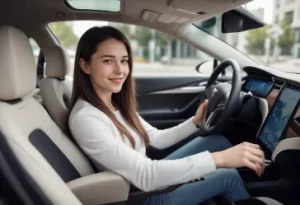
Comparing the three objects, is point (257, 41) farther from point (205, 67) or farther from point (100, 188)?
point (100, 188)

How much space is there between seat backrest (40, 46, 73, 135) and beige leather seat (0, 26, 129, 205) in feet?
0.71

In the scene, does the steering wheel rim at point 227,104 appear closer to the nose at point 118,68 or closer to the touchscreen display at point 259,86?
the touchscreen display at point 259,86

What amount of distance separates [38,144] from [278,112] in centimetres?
97

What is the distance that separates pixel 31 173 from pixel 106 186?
26 centimetres

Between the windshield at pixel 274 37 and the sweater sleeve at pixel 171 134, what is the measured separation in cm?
58

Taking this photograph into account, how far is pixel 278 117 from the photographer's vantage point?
149 cm

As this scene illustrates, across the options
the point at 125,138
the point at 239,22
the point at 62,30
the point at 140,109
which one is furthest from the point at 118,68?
the point at 140,109

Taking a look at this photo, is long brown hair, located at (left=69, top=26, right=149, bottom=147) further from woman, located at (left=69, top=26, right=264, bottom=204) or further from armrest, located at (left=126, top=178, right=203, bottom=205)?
armrest, located at (left=126, top=178, right=203, bottom=205)

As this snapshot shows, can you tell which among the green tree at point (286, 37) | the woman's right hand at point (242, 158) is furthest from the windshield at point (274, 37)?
the woman's right hand at point (242, 158)

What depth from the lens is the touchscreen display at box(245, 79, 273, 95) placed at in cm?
174

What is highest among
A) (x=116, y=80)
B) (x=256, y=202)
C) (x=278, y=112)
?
(x=116, y=80)

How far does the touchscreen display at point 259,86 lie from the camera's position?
1.74m

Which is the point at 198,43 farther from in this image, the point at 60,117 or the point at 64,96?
the point at 60,117

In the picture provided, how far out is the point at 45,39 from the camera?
2270 millimetres
